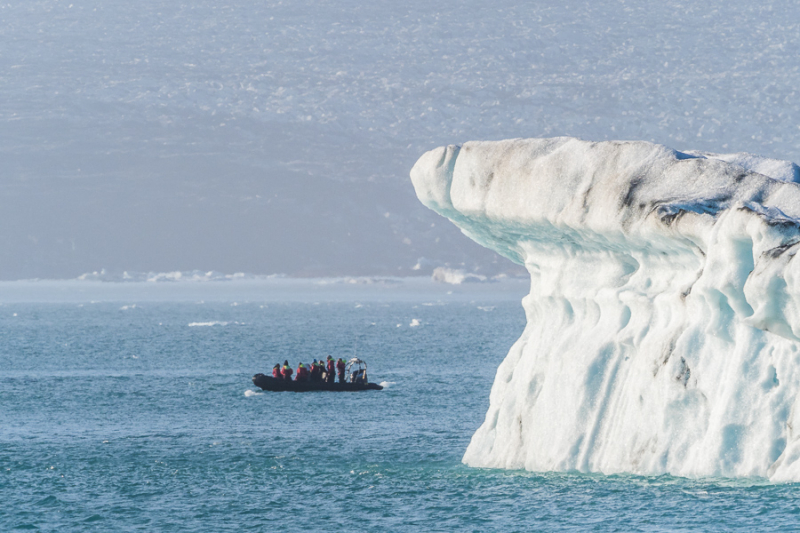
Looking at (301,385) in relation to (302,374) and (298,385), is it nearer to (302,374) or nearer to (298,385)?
(298,385)

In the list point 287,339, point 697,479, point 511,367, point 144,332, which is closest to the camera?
point 697,479

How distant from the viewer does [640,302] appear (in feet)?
70.0

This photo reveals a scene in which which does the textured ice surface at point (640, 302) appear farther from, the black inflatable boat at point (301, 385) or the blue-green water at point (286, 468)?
the black inflatable boat at point (301, 385)

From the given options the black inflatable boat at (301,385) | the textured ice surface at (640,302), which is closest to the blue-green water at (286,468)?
the textured ice surface at (640,302)

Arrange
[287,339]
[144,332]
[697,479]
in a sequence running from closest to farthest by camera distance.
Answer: [697,479]
[287,339]
[144,332]

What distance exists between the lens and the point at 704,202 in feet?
65.7

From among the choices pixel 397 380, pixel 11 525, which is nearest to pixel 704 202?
pixel 11 525

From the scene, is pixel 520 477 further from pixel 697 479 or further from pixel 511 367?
pixel 697 479

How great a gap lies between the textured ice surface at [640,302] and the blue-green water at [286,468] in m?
0.80

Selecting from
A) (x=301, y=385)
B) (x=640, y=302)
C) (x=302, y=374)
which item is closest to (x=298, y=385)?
(x=301, y=385)

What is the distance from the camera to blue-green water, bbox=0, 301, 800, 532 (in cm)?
2023

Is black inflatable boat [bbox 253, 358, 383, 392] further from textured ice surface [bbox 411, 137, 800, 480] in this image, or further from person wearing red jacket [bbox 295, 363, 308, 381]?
textured ice surface [bbox 411, 137, 800, 480]

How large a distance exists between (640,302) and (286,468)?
41.2 ft

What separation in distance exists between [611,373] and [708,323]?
9.43 ft
